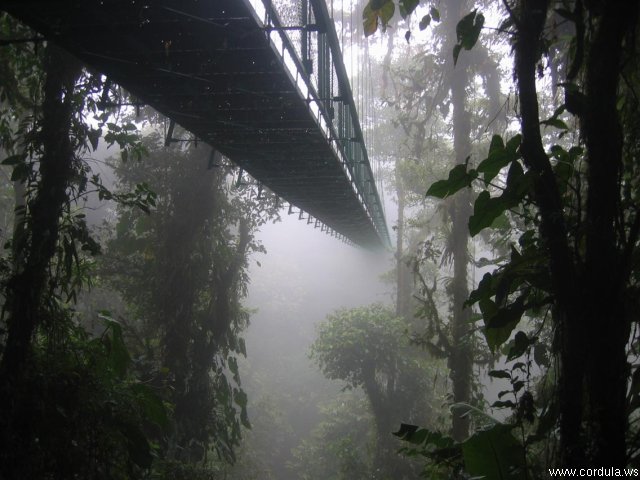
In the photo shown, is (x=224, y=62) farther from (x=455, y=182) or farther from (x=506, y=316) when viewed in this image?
(x=506, y=316)

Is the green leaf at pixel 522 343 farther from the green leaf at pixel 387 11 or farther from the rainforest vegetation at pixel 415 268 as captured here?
the green leaf at pixel 387 11

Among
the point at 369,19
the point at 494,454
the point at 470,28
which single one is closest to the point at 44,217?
the point at 369,19

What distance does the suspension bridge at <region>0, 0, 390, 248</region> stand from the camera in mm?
1188

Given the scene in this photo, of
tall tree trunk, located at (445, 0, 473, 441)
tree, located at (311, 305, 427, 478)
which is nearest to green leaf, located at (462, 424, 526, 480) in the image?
tall tree trunk, located at (445, 0, 473, 441)

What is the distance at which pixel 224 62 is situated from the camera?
144 centimetres

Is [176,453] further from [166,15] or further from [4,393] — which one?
[166,15]

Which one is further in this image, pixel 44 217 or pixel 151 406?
pixel 151 406

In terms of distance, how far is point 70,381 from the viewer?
1.70 metres

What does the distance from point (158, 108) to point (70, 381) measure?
3.80 ft

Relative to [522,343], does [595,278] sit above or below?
above

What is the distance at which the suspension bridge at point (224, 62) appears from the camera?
46.8 inches

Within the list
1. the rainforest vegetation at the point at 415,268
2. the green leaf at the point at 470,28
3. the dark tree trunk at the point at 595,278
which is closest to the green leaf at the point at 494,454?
the rainforest vegetation at the point at 415,268

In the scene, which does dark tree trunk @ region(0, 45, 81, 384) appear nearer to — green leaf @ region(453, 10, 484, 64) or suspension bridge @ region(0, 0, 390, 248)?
suspension bridge @ region(0, 0, 390, 248)

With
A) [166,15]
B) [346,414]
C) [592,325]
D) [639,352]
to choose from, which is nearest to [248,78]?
[166,15]
